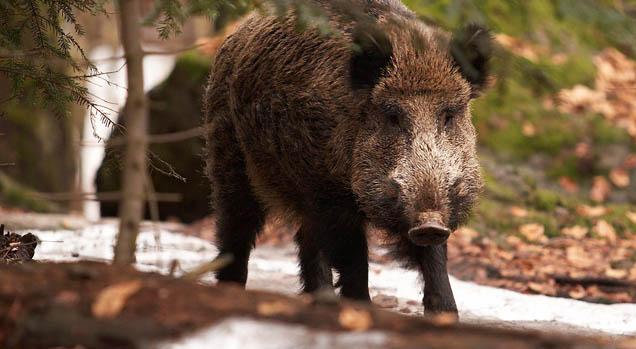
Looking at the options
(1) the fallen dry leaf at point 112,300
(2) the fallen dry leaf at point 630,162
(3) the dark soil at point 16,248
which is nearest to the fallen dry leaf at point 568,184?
(2) the fallen dry leaf at point 630,162

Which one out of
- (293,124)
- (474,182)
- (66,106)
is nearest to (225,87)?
(293,124)

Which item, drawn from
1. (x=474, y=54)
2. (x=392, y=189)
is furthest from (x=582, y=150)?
(x=392, y=189)

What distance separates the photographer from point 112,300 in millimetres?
3219

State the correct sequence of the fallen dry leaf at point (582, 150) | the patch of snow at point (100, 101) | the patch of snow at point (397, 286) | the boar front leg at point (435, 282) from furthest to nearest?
the patch of snow at point (100, 101) < the fallen dry leaf at point (582, 150) < the patch of snow at point (397, 286) < the boar front leg at point (435, 282)

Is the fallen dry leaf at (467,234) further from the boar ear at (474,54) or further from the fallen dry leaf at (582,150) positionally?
the boar ear at (474,54)

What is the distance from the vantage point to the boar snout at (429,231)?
16.6 feet

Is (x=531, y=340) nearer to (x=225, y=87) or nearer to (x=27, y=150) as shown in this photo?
(x=225, y=87)

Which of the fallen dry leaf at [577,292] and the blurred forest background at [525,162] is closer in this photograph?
the fallen dry leaf at [577,292]

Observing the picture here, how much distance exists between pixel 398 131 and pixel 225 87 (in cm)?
193

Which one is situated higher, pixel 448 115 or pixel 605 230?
pixel 448 115

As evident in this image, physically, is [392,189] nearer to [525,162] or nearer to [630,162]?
[525,162]

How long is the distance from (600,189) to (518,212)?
159cm

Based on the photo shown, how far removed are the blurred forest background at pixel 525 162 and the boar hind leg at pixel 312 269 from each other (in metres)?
1.65

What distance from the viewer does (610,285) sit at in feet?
27.2
